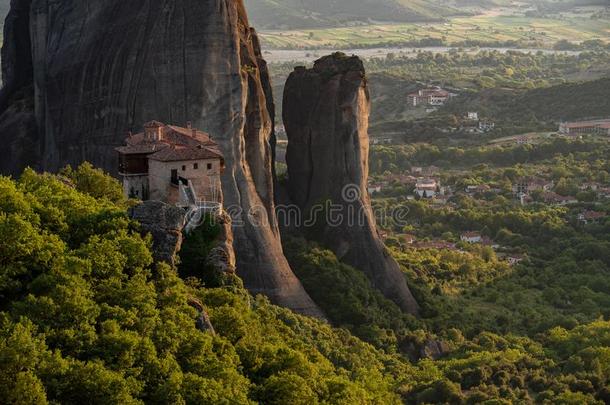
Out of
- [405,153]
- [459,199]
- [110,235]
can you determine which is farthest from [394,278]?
[405,153]

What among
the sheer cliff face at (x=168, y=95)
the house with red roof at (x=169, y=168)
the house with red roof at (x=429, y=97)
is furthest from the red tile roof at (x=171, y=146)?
the house with red roof at (x=429, y=97)

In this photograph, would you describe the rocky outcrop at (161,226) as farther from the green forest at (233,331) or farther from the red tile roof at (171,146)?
the red tile roof at (171,146)

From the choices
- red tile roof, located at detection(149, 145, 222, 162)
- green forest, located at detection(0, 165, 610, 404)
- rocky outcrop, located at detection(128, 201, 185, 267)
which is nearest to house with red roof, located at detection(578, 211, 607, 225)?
green forest, located at detection(0, 165, 610, 404)

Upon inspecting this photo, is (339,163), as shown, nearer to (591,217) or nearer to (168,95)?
(168,95)

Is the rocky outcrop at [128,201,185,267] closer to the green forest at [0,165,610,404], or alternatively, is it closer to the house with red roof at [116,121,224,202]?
the green forest at [0,165,610,404]

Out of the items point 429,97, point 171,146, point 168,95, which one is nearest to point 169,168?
point 171,146

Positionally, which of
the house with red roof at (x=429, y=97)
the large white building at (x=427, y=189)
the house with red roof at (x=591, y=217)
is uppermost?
the house with red roof at (x=429, y=97)
